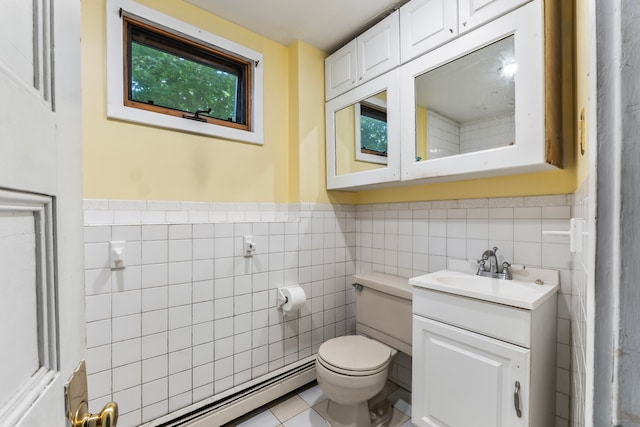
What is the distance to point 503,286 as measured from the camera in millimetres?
1351

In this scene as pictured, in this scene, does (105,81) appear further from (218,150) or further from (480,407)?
(480,407)

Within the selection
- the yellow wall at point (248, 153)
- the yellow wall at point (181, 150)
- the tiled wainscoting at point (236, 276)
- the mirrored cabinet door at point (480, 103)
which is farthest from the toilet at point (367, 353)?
the yellow wall at point (181, 150)

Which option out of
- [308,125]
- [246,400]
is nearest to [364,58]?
[308,125]

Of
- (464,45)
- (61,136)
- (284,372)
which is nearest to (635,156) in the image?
(61,136)

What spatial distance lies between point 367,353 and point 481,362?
0.61 meters

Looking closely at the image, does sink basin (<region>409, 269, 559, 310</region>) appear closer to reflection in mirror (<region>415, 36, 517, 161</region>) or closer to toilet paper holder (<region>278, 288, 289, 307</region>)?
reflection in mirror (<region>415, 36, 517, 161</region>)

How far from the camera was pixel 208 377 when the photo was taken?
1.57m

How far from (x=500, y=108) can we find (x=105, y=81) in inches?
75.4

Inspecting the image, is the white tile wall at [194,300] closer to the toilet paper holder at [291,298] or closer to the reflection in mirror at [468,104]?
the toilet paper holder at [291,298]

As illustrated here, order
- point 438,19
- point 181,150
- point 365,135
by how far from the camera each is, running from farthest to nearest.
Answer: point 365,135 → point 181,150 → point 438,19

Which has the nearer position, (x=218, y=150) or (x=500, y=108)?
(x=500, y=108)

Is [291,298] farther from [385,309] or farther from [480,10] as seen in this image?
[480,10]

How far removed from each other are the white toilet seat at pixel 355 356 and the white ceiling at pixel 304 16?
78.8 inches

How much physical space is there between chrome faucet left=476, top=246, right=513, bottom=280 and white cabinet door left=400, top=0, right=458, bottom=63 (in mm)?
1100
